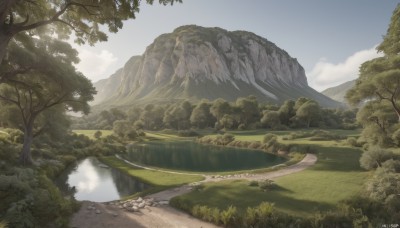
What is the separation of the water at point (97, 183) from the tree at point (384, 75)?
28088 mm

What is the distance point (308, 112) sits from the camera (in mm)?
103125

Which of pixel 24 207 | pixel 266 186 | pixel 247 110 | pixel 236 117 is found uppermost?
pixel 247 110

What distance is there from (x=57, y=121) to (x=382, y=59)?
47.8 metres

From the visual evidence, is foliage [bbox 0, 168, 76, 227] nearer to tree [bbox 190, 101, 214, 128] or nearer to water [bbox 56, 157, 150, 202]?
water [bbox 56, 157, 150, 202]

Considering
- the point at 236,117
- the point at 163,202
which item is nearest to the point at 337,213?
the point at 163,202

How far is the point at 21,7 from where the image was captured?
49.6 ft

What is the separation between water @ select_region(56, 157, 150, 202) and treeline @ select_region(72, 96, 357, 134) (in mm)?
48702

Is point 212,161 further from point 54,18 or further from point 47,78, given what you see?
point 54,18

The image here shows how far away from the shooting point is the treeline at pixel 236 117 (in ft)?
347

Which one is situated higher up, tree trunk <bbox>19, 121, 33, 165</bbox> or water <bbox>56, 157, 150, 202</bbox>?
tree trunk <bbox>19, 121, 33, 165</bbox>

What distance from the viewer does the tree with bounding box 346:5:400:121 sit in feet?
97.2

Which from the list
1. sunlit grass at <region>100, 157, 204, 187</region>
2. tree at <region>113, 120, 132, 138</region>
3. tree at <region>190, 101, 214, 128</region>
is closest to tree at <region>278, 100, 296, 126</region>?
tree at <region>190, 101, 214, 128</region>

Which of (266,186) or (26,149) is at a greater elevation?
(26,149)

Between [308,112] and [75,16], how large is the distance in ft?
326
